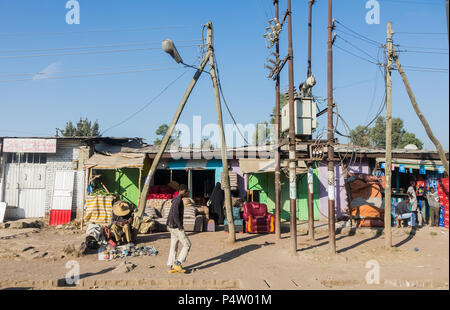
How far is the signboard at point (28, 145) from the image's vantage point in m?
14.5

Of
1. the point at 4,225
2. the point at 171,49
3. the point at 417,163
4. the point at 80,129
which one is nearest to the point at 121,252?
the point at 171,49

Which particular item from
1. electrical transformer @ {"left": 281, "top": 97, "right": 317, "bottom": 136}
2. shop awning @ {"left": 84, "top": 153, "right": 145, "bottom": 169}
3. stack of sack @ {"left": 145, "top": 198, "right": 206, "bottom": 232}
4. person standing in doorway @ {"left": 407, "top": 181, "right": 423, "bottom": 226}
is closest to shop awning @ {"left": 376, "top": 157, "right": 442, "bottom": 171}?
person standing in doorway @ {"left": 407, "top": 181, "right": 423, "bottom": 226}

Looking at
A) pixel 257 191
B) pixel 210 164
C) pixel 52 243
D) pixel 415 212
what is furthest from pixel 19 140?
pixel 415 212

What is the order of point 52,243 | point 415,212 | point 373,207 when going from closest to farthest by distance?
point 52,243 < point 373,207 < point 415,212

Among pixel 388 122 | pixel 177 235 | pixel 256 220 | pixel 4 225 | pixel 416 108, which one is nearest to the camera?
pixel 177 235

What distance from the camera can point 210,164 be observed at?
14969 millimetres

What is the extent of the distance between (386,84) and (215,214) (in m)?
8.67

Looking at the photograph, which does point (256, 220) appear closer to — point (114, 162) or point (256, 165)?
point (256, 165)

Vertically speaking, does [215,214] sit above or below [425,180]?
below

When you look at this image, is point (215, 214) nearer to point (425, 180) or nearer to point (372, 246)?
point (372, 246)

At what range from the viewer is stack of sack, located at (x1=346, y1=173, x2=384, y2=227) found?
12.4 m

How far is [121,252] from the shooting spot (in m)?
8.87

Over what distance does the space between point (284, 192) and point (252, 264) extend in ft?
22.7

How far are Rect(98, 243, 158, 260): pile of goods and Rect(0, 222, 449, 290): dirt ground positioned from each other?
24 centimetres
